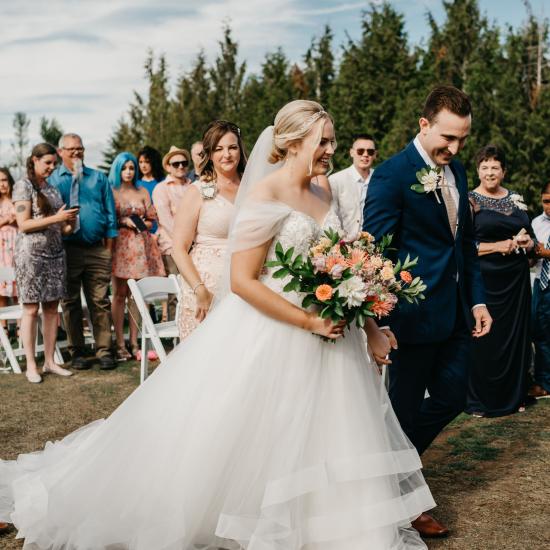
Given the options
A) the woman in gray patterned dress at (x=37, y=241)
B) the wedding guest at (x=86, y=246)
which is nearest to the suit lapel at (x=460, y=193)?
the woman in gray patterned dress at (x=37, y=241)

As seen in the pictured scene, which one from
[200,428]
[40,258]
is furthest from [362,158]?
[200,428]

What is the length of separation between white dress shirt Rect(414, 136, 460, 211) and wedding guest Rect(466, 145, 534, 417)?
8.45 ft

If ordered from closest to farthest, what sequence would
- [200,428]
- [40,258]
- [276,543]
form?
[276,543]
[200,428]
[40,258]

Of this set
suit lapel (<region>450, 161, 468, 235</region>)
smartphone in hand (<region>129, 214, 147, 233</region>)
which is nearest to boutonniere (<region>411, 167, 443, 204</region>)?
suit lapel (<region>450, 161, 468, 235</region>)

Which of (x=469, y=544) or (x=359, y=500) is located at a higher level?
(x=359, y=500)

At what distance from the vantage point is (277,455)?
3.34 meters

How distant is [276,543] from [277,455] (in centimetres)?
37

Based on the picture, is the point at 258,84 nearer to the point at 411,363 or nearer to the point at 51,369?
the point at 51,369

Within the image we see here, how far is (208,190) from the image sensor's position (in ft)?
16.3

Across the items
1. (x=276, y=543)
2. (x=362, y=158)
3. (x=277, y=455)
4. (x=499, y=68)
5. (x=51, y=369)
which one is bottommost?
(x=51, y=369)

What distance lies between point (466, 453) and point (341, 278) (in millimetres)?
2647

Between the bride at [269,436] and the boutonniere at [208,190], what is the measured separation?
139 centimetres

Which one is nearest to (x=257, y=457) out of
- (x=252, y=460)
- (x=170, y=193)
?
(x=252, y=460)

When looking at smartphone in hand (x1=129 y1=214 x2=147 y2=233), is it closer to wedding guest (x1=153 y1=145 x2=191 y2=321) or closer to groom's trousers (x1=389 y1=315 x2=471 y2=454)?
wedding guest (x1=153 y1=145 x2=191 y2=321)
